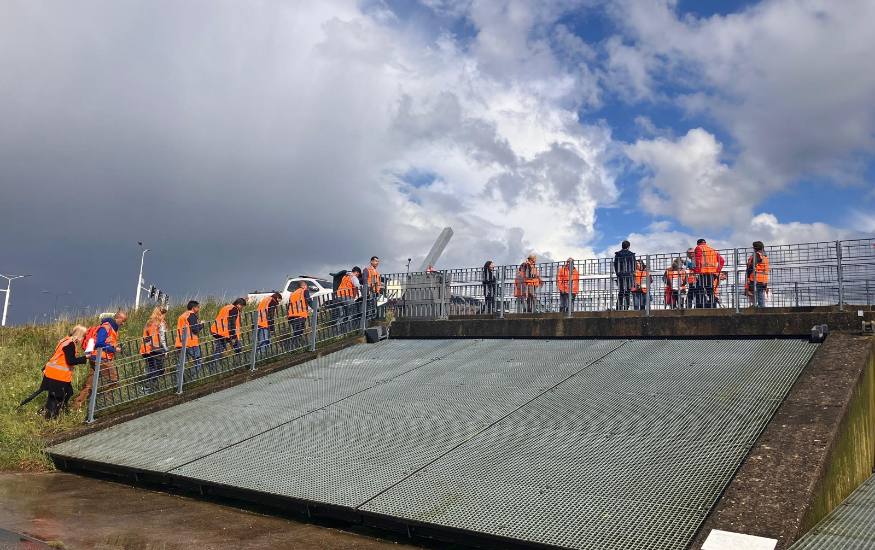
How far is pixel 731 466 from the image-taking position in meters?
5.58

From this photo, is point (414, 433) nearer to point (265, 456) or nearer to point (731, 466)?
point (265, 456)

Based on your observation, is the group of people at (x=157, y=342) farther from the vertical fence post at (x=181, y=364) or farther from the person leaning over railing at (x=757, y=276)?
the person leaning over railing at (x=757, y=276)

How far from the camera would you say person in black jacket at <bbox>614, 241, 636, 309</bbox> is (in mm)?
12578

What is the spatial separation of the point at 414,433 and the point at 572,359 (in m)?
3.48

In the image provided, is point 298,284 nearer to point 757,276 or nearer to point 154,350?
point 154,350

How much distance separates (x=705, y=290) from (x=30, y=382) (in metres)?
12.9

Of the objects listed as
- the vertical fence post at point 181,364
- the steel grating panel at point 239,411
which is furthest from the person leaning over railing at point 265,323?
the vertical fence post at point 181,364

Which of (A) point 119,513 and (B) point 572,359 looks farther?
(B) point 572,359

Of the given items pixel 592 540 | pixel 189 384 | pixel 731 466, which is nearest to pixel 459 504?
pixel 592 540

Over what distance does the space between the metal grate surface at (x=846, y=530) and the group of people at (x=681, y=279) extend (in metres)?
5.61

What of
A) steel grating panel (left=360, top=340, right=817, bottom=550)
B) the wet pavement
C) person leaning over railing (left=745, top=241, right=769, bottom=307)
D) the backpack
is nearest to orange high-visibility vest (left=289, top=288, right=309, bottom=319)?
the backpack

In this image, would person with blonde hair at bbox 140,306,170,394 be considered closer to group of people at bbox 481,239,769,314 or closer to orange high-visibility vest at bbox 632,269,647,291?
group of people at bbox 481,239,769,314

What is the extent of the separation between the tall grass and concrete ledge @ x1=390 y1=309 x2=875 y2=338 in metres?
6.74

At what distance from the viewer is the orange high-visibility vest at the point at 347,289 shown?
48.5 ft
